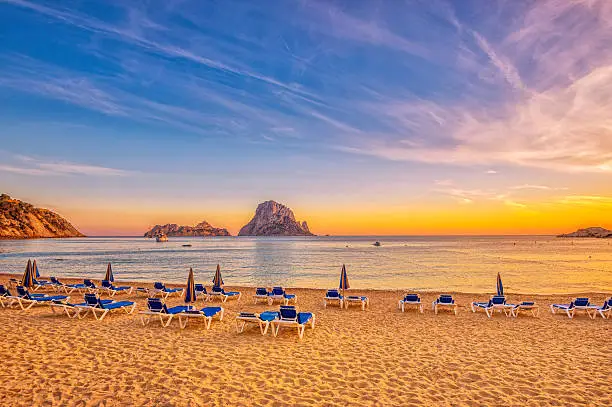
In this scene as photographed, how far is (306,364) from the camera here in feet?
23.2

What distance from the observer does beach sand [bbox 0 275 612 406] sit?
555 centimetres

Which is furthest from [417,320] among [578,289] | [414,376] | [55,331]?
[578,289]

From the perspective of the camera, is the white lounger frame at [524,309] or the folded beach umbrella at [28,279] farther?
the folded beach umbrella at [28,279]

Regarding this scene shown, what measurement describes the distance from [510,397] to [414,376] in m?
1.47

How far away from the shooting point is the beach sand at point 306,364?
218 inches

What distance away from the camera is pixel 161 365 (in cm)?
682

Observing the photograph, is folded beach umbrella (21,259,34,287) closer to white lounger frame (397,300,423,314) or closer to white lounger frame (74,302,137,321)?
white lounger frame (74,302,137,321)

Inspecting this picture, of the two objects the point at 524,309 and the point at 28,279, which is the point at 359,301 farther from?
the point at 28,279

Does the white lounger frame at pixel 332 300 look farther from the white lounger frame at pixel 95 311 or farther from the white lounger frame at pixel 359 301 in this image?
the white lounger frame at pixel 95 311

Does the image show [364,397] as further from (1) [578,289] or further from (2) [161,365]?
(1) [578,289]

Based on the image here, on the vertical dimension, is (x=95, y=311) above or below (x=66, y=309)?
below

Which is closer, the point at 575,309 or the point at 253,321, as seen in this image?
the point at 253,321

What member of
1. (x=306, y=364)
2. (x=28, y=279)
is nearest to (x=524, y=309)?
(x=306, y=364)

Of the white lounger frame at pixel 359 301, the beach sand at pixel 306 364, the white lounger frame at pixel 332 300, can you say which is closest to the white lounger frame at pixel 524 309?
the beach sand at pixel 306 364
